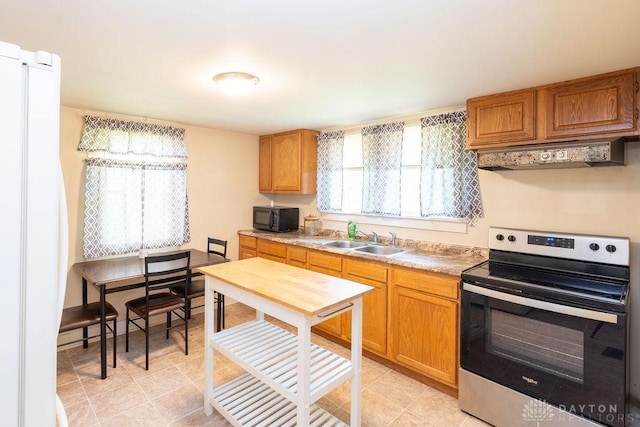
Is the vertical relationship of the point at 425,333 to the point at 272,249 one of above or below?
below

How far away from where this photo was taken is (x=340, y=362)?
1.88 m

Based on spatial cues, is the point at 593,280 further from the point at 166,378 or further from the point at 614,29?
the point at 166,378

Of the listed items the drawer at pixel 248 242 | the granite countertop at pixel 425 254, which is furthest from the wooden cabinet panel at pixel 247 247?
the granite countertop at pixel 425 254

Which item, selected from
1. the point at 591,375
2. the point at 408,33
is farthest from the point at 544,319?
the point at 408,33

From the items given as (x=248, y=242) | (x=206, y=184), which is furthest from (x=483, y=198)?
(x=206, y=184)

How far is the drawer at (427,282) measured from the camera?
2.32 m

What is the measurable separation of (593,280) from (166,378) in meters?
3.11

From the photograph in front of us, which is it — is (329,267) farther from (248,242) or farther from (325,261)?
(248,242)

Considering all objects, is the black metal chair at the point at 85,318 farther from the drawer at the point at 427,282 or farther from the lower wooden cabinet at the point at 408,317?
the drawer at the point at 427,282

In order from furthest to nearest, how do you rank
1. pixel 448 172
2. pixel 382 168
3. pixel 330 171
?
pixel 330 171 < pixel 382 168 < pixel 448 172

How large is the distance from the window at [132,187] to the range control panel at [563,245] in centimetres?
322

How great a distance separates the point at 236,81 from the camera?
2182 mm

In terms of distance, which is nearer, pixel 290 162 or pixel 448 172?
pixel 448 172

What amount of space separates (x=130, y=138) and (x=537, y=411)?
13.3 feet
